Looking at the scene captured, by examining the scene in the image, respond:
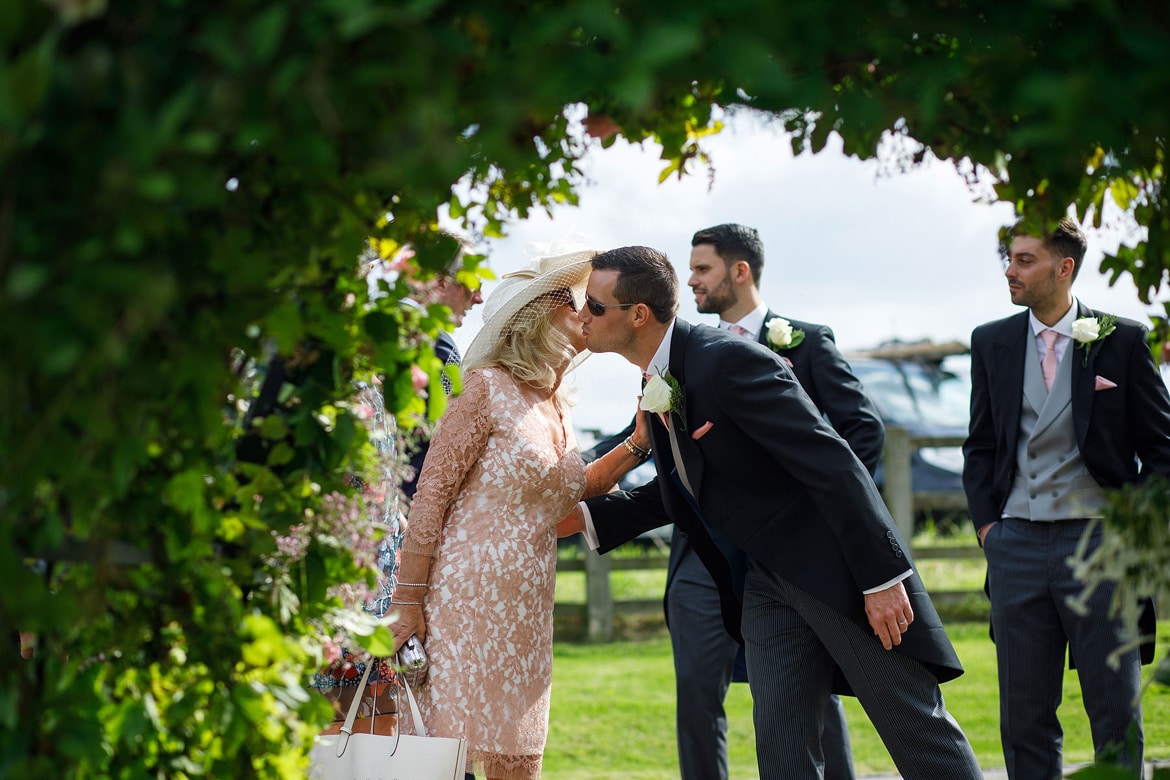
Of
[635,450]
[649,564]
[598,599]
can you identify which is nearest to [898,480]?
[649,564]

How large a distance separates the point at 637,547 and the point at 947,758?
1011 cm

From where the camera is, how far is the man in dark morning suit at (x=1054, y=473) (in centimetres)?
407

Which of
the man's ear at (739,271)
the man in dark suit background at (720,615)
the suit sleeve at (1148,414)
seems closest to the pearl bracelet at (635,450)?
the man in dark suit background at (720,615)

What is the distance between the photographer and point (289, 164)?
155 cm

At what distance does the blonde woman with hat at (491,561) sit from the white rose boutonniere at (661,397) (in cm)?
50

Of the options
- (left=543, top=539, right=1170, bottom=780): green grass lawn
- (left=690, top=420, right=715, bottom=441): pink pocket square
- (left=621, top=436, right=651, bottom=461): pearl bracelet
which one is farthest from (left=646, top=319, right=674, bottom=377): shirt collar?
(left=543, top=539, right=1170, bottom=780): green grass lawn

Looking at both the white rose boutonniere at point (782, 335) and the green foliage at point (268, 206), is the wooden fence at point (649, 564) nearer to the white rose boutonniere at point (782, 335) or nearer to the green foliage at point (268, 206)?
the white rose boutonniere at point (782, 335)

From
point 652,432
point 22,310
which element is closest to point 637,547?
point 652,432

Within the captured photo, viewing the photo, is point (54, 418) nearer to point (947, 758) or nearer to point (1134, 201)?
point (1134, 201)

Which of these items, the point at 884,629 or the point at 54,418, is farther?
the point at 884,629

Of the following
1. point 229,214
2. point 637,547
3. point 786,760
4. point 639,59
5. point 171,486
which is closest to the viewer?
point 639,59

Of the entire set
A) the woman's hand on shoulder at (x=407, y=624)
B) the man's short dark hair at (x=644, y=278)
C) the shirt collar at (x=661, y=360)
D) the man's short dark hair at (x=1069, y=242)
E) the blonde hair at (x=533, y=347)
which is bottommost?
the woman's hand on shoulder at (x=407, y=624)

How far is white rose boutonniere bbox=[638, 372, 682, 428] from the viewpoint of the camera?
133 inches

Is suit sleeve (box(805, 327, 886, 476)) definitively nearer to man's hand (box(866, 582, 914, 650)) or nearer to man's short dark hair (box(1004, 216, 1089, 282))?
man's short dark hair (box(1004, 216, 1089, 282))
